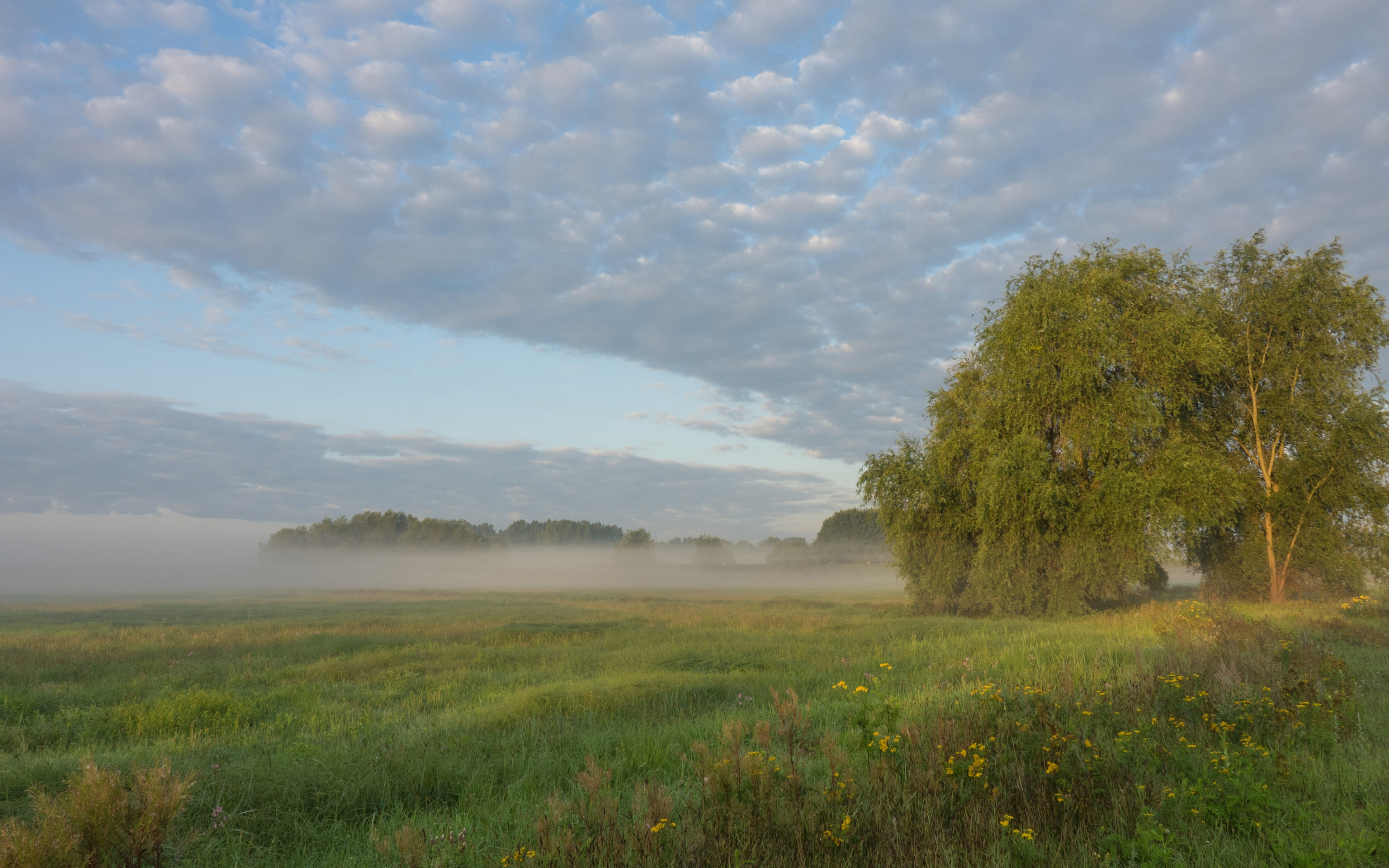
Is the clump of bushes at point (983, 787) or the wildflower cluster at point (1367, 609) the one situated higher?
the clump of bushes at point (983, 787)

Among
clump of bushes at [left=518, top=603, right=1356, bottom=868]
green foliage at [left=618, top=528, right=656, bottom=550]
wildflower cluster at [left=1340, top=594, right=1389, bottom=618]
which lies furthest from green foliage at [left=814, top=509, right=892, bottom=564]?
clump of bushes at [left=518, top=603, right=1356, bottom=868]

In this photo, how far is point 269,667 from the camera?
16141 millimetres

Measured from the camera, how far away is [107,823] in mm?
3609

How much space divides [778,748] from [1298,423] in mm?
28645

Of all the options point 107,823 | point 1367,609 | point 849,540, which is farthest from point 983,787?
point 849,540

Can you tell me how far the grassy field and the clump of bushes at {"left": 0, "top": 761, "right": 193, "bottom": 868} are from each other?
1.63 meters

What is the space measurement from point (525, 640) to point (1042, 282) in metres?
22.9

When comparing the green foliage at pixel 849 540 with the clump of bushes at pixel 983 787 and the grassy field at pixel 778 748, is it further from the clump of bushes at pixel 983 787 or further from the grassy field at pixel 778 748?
the clump of bushes at pixel 983 787

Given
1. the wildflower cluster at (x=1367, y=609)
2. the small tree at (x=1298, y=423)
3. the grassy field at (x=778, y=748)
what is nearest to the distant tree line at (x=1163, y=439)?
the small tree at (x=1298, y=423)

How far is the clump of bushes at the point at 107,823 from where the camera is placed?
341 centimetres

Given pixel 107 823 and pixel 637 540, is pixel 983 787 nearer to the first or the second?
pixel 107 823

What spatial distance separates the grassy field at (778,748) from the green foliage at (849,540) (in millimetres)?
123227

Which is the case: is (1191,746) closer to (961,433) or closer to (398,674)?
(398,674)

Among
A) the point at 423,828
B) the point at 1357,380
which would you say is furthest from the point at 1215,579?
the point at 423,828
